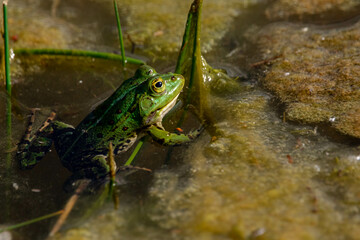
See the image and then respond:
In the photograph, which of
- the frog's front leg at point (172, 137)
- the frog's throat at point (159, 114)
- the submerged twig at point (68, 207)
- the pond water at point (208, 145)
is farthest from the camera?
the frog's throat at point (159, 114)

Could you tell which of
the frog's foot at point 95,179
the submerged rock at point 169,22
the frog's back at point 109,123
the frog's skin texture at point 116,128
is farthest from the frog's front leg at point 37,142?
the submerged rock at point 169,22

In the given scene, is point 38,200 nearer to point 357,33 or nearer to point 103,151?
point 103,151

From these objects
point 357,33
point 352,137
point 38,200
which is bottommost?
point 38,200

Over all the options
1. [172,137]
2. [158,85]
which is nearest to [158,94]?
[158,85]

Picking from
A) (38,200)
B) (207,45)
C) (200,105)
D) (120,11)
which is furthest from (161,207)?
(120,11)

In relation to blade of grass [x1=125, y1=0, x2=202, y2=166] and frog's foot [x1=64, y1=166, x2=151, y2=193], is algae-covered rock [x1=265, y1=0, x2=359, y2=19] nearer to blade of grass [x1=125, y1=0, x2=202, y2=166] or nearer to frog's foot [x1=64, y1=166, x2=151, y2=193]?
blade of grass [x1=125, y1=0, x2=202, y2=166]

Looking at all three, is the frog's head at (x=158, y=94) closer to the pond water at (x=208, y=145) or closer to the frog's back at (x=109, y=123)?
the frog's back at (x=109, y=123)

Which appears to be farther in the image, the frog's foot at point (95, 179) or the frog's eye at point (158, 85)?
the frog's eye at point (158, 85)

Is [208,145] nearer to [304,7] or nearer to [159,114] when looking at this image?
[159,114]
